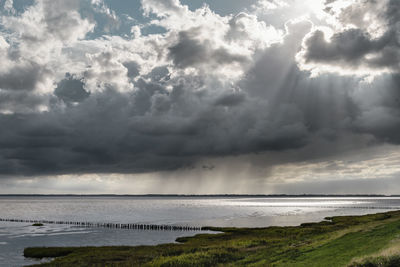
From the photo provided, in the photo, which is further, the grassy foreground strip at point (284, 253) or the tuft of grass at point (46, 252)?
the tuft of grass at point (46, 252)

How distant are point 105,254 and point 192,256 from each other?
15833 mm

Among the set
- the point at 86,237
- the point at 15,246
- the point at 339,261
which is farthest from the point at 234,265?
the point at 86,237

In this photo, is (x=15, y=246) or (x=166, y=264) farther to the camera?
(x=15, y=246)

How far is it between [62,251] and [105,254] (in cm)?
1063

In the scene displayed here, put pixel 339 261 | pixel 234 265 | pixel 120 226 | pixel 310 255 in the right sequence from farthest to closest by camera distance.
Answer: pixel 120 226 → pixel 234 265 → pixel 310 255 → pixel 339 261

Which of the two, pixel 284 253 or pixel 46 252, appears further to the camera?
pixel 46 252

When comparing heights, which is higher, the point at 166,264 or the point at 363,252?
the point at 363,252

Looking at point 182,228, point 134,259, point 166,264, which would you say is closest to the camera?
point 166,264

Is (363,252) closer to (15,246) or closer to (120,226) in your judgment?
(15,246)

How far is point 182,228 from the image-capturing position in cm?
9875

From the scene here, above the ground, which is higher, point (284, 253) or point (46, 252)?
point (284, 253)

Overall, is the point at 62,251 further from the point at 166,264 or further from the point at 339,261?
the point at 339,261

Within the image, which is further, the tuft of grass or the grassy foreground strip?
the tuft of grass

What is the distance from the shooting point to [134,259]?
47656 mm
